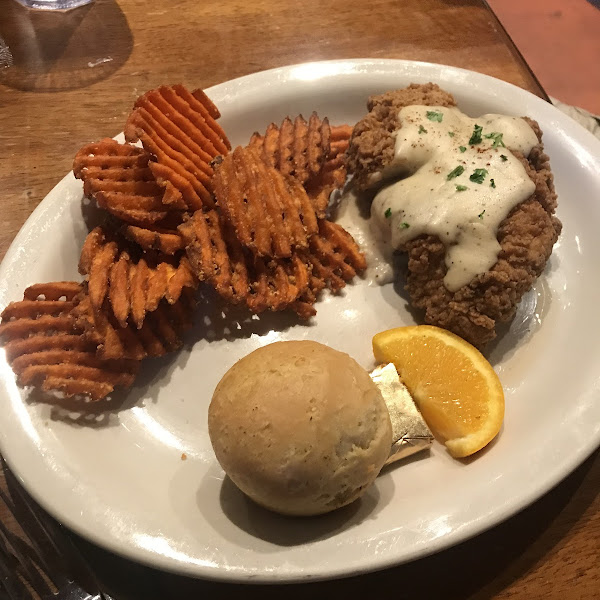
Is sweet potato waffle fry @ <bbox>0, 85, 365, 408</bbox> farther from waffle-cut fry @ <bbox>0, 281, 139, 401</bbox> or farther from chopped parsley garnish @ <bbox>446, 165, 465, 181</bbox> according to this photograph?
chopped parsley garnish @ <bbox>446, 165, 465, 181</bbox>

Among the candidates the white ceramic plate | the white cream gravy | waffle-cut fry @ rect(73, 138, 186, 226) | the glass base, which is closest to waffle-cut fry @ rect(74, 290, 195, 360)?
the white ceramic plate

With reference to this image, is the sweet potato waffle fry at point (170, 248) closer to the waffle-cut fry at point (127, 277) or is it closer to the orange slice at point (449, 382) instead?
the waffle-cut fry at point (127, 277)

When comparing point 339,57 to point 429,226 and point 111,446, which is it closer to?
point 429,226

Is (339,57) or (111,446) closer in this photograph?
(111,446)

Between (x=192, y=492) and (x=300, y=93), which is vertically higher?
(x=300, y=93)

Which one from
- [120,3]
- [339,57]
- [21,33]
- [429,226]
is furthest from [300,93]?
[21,33]

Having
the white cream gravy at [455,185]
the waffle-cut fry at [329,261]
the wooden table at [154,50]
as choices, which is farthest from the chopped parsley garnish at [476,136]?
the wooden table at [154,50]

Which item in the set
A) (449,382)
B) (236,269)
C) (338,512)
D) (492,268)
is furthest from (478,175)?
(338,512)
